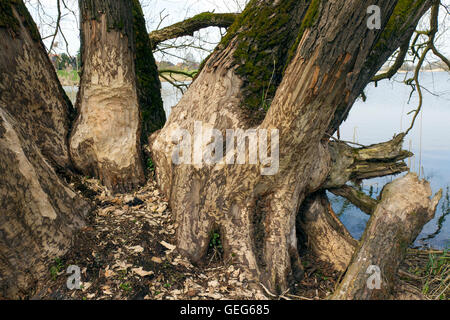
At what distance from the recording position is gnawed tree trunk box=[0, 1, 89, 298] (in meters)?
1.96

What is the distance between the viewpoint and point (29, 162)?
6.84 feet

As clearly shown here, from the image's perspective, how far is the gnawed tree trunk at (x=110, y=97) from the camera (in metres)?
2.85

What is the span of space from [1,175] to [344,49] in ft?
7.31

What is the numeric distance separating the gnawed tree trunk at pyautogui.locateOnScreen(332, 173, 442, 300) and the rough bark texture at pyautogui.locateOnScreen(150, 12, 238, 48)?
3.19m

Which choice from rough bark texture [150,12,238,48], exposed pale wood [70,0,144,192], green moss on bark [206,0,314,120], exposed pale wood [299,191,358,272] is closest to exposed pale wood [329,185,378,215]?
exposed pale wood [299,191,358,272]

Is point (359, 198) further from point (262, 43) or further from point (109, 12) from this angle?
point (109, 12)

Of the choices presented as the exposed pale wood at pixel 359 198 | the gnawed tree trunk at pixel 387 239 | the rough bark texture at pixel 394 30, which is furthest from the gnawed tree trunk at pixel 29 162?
the exposed pale wood at pixel 359 198

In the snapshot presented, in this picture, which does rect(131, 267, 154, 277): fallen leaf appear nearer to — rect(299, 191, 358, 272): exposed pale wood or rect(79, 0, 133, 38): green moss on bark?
rect(299, 191, 358, 272): exposed pale wood

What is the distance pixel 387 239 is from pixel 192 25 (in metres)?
3.78

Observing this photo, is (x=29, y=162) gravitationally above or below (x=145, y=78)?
below

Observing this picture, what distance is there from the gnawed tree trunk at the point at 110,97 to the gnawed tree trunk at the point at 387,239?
220cm

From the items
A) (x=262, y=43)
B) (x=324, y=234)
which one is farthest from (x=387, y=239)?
(x=262, y=43)

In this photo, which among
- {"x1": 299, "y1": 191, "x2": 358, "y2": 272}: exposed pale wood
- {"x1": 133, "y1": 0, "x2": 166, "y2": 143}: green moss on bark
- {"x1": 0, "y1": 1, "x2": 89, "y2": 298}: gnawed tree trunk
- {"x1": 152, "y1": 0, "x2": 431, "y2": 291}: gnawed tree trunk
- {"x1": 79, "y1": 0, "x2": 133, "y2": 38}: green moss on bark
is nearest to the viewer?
{"x1": 0, "y1": 1, "x2": 89, "y2": 298}: gnawed tree trunk

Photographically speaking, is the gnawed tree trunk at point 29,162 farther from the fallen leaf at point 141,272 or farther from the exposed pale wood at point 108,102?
the fallen leaf at point 141,272
